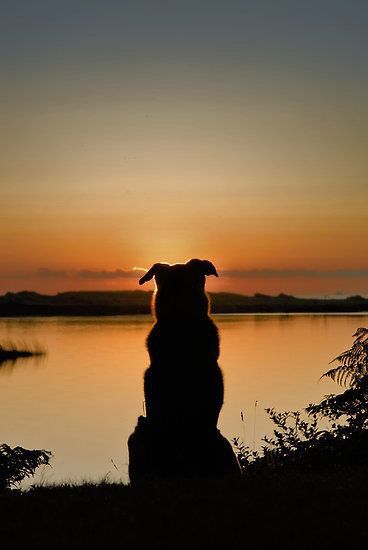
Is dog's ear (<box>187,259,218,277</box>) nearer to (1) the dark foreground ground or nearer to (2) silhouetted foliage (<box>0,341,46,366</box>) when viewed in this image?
(1) the dark foreground ground

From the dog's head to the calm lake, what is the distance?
158 inches

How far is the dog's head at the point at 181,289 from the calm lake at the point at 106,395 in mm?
4012

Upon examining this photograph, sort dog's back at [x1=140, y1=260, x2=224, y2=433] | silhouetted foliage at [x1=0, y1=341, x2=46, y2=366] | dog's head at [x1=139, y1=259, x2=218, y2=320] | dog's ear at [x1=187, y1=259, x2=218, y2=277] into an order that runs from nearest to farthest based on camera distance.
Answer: dog's back at [x1=140, y1=260, x2=224, y2=433], dog's head at [x1=139, y1=259, x2=218, y2=320], dog's ear at [x1=187, y1=259, x2=218, y2=277], silhouetted foliage at [x1=0, y1=341, x2=46, y2=366]

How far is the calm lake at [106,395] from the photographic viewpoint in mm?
26406

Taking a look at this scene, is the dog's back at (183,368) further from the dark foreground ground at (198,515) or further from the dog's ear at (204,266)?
the dark foreground ground at (198,515)

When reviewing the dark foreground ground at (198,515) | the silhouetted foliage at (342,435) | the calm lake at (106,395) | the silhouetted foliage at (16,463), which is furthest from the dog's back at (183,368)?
the silhouetted foliage at (16,463)

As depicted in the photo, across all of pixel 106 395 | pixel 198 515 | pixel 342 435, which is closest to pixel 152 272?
pixel 198 515

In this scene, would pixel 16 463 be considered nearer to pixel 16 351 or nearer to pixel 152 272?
pixel 152 272

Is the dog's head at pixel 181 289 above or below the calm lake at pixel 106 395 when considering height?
above

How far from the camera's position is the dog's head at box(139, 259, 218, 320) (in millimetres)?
8930

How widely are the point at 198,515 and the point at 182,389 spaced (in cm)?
160

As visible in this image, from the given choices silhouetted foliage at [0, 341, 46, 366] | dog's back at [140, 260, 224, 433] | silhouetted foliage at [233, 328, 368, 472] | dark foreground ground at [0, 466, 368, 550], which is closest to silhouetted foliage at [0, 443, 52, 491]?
silhouetted foliage at [233, 328, 368, 472]

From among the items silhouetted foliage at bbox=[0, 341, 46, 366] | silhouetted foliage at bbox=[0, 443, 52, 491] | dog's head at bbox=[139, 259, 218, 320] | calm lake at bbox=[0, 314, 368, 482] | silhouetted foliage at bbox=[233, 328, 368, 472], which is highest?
dog's head at bbox=[139, 259, 218, 320]

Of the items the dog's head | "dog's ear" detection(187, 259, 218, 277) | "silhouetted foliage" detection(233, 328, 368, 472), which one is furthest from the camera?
"silhouetted foliage" detection(233, 328, 368, 472)
